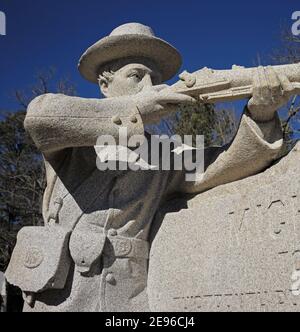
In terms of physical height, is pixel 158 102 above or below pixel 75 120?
above

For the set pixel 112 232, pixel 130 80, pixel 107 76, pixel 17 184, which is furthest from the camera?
pixel 17 184

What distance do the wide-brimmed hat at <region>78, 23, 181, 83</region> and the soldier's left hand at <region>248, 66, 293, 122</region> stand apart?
0.98 metres

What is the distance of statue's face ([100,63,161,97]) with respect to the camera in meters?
3.12

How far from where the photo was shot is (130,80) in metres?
3.13

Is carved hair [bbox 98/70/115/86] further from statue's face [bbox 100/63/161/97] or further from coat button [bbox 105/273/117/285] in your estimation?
coat button [bbox 105/273/117/285]

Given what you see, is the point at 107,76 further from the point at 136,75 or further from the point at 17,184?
the point at 17,184

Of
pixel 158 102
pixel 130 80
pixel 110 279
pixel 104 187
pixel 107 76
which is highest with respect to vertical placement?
pixel 107 76

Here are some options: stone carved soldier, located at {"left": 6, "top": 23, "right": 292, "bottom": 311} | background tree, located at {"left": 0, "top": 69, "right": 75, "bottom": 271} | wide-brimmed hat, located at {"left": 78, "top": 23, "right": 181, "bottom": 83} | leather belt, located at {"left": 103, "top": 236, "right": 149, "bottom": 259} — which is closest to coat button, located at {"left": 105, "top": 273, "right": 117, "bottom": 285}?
stone carved soldier, located at {"left": 6, "top": 23, "right": 292, "bottom": 311}

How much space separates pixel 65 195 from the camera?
2.94 m

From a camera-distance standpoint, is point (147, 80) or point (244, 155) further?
point (147, 80)

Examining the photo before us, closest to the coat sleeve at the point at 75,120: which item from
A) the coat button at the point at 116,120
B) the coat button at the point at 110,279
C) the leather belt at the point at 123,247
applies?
the coat button at the point at 116,120

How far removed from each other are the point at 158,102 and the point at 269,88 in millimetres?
700

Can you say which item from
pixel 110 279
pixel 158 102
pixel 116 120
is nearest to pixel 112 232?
pixel 110 279

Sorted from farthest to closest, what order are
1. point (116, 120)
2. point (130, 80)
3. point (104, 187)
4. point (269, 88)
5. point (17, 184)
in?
point (17, 184) → point (130, 80) → point (104, 187) → point (116, 120) → point (269, 88)
